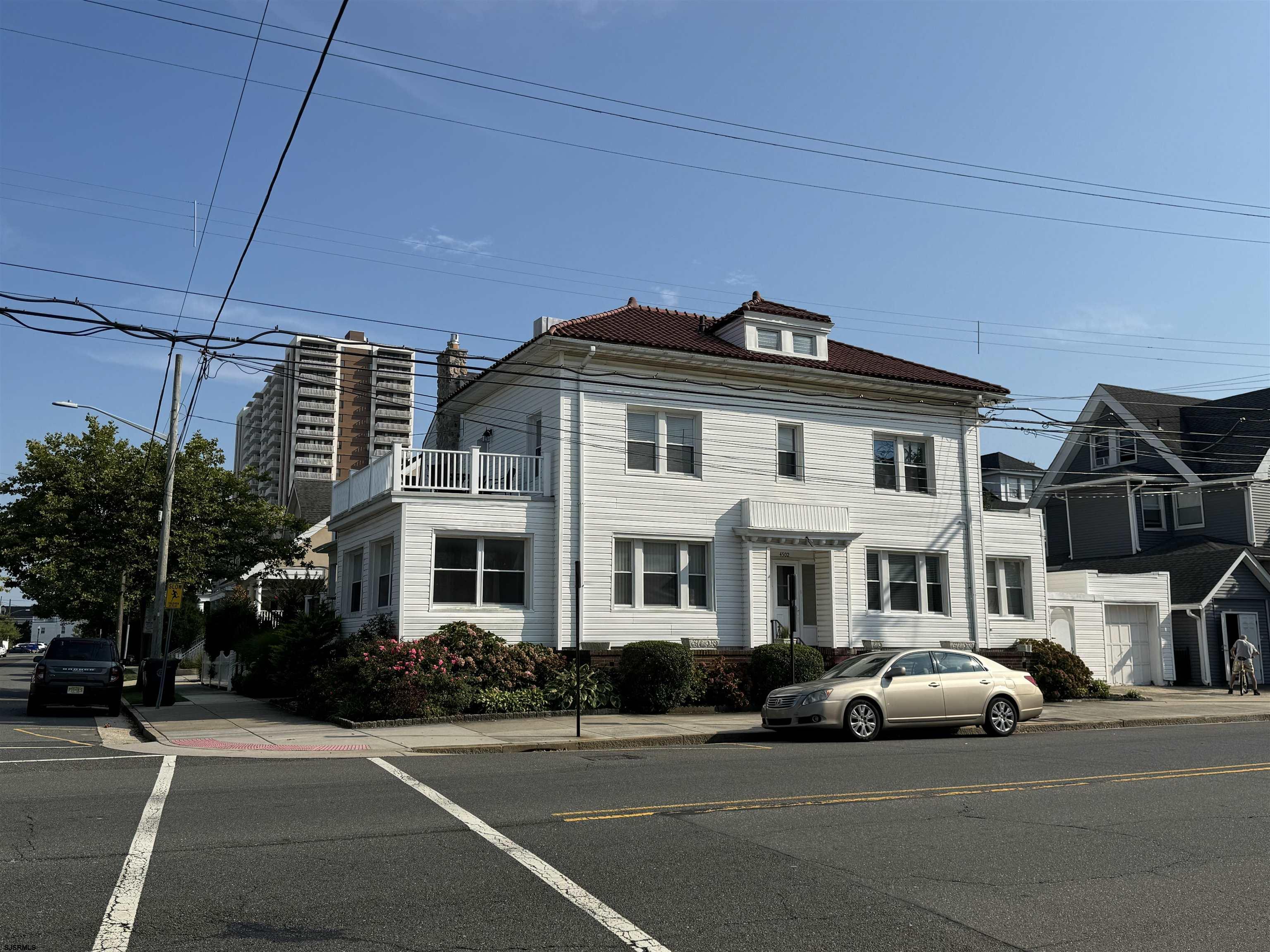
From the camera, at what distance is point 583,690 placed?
20.4 metres

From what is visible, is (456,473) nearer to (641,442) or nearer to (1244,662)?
(641,442)

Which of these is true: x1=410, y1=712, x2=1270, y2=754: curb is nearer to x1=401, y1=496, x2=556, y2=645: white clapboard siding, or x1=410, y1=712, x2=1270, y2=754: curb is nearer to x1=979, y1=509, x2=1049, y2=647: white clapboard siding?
x1=401, y1=496, x2=556, y2=645: white clapboard siding

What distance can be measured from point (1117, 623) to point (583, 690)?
1812 centimetres

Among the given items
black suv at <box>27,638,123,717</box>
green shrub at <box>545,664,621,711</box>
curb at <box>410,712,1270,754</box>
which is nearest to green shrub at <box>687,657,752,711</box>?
green shrub at <box>545,664,621,711</box>

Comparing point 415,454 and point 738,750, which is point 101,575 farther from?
point 738,750

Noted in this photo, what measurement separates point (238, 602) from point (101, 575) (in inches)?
172

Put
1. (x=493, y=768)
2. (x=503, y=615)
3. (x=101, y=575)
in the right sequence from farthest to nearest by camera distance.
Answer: (x=101, y=575) → (x=503, y=615) → (x=493, y=768)

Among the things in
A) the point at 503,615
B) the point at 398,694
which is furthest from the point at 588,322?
the point at 398,694

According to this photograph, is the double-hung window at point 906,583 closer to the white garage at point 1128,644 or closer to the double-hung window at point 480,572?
the white garage at point 1128,644

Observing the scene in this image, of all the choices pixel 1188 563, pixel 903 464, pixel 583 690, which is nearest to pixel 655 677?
pixel 583 690

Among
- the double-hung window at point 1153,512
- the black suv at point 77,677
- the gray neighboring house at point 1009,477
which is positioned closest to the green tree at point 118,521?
the black suv at point 77,677

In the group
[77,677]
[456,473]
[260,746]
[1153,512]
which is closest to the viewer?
[260,746]

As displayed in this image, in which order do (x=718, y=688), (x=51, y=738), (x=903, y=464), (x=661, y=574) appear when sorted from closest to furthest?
(x=51, y=738) < (x=718, y=688) < (x=661, y=574) < (x=903, y=464)

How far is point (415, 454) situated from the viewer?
2119cm
